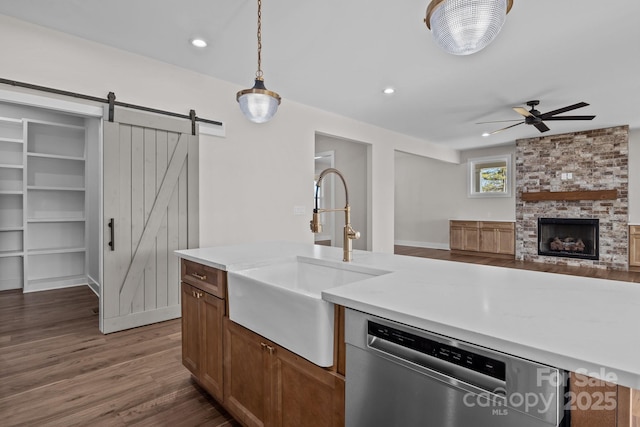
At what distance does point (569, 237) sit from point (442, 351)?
7.42m

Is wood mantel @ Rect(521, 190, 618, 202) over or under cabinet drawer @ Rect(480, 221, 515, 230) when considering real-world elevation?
over

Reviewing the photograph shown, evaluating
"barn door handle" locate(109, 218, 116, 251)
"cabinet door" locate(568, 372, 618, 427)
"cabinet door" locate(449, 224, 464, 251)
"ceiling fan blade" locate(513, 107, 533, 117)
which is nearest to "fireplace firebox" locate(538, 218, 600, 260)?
"cabinet door" locate(449, 224, 464, 251)

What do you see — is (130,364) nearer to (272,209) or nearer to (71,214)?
(272,209)

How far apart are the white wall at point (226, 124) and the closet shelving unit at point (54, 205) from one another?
81.7 inches

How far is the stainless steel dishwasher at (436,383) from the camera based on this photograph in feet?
2.18

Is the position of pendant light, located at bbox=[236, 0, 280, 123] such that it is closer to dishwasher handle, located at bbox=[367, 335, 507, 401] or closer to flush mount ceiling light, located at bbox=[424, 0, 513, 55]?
flush mount ceiling light, located at bbox=[424, 0, 513, 55]

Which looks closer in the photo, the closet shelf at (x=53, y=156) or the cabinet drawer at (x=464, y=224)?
the closet shelf at (x=53, y=156)

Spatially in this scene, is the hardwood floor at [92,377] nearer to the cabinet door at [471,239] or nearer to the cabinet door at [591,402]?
the cabinet door at [591,402]

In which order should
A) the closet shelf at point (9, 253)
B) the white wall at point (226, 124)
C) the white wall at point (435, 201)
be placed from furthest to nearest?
the white wall at point (435, 201) → the closet shelf at point (9, 253) → the white wall at point (226, 124)

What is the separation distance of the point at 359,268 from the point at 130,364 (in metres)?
1.94

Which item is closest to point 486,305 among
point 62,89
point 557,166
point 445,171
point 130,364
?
point 130,364

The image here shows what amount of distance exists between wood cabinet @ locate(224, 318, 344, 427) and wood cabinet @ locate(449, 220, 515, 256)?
23.6 feet

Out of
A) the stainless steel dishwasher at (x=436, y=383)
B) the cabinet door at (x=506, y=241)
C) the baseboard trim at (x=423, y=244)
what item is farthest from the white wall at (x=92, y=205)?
the cabinet door at (x=506, y=241)

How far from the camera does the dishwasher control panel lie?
28.4 inches
